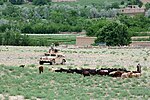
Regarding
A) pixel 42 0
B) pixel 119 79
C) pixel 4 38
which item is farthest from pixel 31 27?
pixel 119 79

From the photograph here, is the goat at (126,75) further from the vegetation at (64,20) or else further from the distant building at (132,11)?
the distant building at (132,11)

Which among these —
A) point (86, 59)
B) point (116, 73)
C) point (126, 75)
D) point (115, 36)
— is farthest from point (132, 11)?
point (126, 75)

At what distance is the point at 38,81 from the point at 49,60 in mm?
14814

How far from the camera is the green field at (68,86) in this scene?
23.8 m

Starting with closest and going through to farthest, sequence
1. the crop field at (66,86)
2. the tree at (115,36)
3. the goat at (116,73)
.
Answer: the crop field at (66,86), the goat at (116,73), the tree at (115,36)

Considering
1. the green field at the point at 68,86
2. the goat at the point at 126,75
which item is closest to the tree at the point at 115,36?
the green field at the point at 68,86

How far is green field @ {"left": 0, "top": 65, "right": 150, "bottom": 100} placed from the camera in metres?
23.8

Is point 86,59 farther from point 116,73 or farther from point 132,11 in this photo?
point 132,11

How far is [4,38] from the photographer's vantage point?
88312 mm

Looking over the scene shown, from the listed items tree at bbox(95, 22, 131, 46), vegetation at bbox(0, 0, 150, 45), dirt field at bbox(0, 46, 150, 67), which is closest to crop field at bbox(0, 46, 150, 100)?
dirt field at bbox(0, 46, 150, 67)

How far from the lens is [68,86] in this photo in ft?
89.6

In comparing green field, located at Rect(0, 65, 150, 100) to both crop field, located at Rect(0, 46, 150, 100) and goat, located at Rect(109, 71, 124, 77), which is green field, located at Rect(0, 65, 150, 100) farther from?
goat, located at Rect(109, 71, 124, 77)

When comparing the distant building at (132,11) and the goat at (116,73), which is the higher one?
the goat at (116,73)

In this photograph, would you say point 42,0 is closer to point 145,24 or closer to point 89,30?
point 145,24
